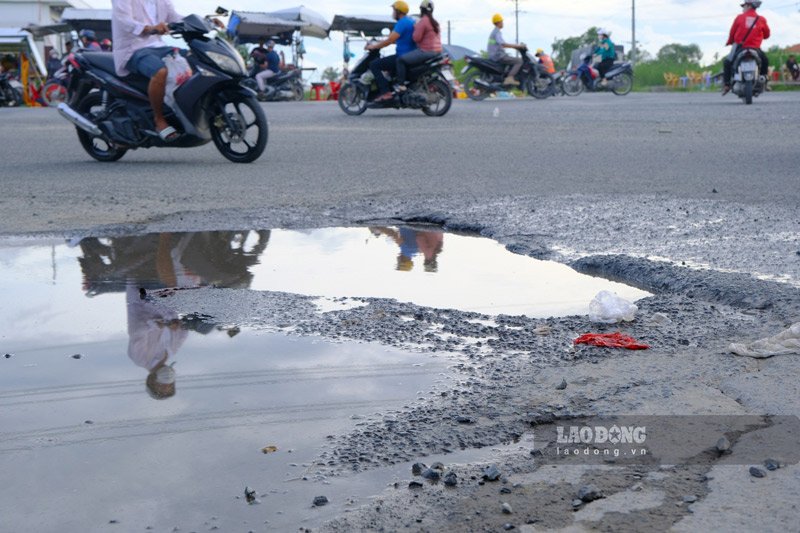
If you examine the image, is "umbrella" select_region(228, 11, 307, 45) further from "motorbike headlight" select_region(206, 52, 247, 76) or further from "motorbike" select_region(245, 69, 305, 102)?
"motorbike headlight" select_region(206, 52, 247, 76)

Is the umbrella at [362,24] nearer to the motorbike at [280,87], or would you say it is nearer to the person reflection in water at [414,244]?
the motorbike at [280,87]

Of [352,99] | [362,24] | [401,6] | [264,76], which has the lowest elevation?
[352,99]

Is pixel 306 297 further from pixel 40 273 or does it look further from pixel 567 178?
pixel 567 178

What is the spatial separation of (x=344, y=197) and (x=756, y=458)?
191 inches

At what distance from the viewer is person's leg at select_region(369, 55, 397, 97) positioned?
1633 centimetres

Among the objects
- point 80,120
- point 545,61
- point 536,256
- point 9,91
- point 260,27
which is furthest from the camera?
point 260,27

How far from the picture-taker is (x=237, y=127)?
918cm

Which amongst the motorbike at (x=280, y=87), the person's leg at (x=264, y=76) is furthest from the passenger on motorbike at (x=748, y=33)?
the person's leg at (x=264, y=76)

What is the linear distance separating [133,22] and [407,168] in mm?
2584

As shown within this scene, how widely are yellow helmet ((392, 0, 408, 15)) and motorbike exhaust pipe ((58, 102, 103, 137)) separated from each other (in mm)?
8185

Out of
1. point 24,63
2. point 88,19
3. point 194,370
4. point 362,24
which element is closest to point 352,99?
point 194,370

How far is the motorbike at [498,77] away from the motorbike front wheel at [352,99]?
269 inches

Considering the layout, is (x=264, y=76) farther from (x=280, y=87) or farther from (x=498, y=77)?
(x=498, y=77)

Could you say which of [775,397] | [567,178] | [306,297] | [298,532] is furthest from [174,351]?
[567,178]
